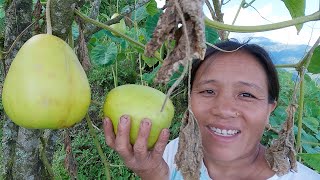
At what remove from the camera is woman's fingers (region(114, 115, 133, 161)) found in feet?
2.38

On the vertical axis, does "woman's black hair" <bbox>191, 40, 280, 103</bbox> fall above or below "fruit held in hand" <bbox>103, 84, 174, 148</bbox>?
below

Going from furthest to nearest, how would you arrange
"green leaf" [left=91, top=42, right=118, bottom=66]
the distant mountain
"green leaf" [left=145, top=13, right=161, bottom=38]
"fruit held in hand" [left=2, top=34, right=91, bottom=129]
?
1. "green leaf" [left=91, top=42, right=118, bottom=66]
2. the distant mountain
3. "green leaf" [left=145, top=13, right=161, bottom=38]
4. "fruit held in hand" [left=2, top=34, right=91, bottom=129]

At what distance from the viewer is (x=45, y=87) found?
62 centimetres

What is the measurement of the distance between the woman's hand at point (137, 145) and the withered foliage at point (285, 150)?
27cm

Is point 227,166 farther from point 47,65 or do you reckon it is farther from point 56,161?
point 56,161

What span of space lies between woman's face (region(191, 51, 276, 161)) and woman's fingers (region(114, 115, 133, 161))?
0.34 metres

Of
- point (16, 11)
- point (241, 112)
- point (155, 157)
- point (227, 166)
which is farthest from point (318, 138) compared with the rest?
point (16, 11)

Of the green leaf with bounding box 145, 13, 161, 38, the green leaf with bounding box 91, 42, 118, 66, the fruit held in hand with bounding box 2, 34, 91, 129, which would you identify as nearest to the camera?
the fruit held in hand with bounding box 2, 34, 91, 129

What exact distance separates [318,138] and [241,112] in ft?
3.69

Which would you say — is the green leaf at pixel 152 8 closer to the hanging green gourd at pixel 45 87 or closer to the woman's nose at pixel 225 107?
the woman's nose at pixel 225 107

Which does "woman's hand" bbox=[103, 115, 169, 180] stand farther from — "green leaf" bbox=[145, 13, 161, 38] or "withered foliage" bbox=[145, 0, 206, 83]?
"green leaf" bbox=[145, 13, 161, 38]

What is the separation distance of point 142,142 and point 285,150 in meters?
0.37

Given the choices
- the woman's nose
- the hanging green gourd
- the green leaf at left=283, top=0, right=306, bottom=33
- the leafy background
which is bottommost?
the leafy background

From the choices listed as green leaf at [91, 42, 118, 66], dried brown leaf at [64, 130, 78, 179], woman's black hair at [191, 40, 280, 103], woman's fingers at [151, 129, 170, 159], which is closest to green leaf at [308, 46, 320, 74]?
woman's black hair at [191, 40, 280, 103]
